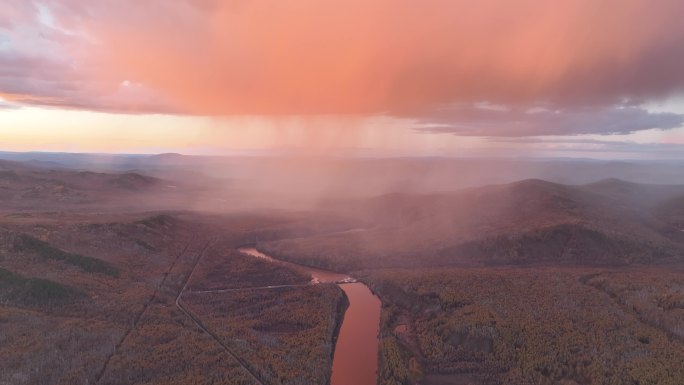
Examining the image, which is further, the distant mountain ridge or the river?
the distant mountain ridge

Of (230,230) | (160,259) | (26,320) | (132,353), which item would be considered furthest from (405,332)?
(230,230)

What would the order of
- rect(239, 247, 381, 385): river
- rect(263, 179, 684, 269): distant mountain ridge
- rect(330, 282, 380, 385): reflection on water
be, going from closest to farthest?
rect(330, 282, 380, 385): reflection on water → rect(239, 247, 381, 385): river → rect(263, 179, 684, 269): distant mountain ridge

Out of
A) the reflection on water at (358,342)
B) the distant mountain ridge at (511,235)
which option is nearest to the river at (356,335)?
the reflection on water at (358,342)

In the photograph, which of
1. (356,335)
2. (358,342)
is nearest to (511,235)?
(356,335)

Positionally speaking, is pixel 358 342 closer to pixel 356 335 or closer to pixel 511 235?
pixel 356 335

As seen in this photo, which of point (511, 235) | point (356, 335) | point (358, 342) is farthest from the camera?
point (511, 235)

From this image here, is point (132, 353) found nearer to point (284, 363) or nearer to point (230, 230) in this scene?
point (284, 363)

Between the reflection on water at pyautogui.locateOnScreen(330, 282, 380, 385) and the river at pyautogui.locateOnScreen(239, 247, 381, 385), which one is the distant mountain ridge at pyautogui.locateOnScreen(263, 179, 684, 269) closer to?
the river at pyautogui.locateOnScreen(239, 247, 381, 385)

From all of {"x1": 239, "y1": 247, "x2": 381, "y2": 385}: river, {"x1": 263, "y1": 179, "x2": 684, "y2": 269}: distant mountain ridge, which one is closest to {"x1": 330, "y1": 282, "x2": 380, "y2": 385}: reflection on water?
{"x1": 239, "y1": 247, "x2": 381, "y2": 385}: river

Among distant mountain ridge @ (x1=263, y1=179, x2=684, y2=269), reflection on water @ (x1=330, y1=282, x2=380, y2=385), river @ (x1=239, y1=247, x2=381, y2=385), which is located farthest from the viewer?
distant mountain ridge @ (x1=263, y1=179, x2=684, y2=269)
